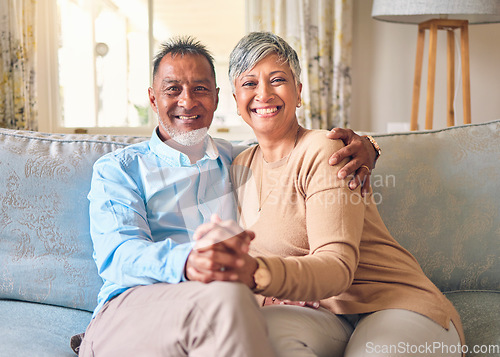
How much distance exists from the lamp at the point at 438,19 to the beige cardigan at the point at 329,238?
5.14ft

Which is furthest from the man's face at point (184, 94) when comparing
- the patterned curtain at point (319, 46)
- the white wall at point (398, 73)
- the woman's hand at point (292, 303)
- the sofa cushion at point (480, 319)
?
the white wall at point (398, 73)

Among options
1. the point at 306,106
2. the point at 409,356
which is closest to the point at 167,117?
the point at 409,356

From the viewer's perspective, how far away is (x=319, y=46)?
3.49 meters

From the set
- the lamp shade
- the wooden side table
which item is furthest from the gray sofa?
the wooden side table

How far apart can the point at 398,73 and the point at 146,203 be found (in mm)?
2722

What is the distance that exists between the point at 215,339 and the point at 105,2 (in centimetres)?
316

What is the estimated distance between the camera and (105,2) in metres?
3.57

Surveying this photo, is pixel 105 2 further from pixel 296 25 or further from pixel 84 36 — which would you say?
pixel 296 25

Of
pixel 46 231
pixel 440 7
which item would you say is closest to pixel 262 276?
pixel 46 231

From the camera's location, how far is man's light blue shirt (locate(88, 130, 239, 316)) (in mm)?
1170

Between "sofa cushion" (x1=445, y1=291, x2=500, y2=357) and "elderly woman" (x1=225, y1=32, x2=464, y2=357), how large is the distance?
0.33 ft

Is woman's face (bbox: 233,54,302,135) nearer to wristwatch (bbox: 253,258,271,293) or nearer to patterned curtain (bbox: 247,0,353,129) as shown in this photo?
wristwatch (bbox: 253,258,271,293)

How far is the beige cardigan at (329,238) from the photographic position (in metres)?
1.11

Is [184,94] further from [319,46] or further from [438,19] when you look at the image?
[319,46]
